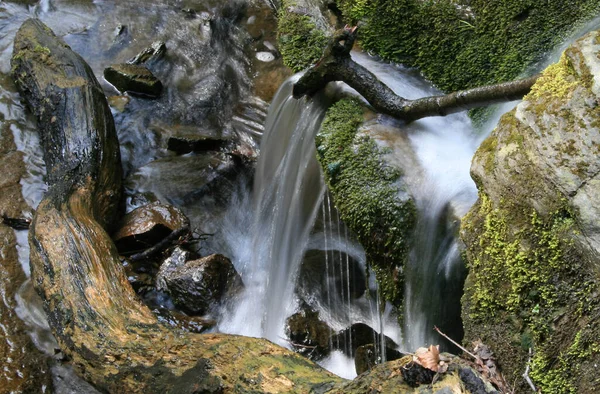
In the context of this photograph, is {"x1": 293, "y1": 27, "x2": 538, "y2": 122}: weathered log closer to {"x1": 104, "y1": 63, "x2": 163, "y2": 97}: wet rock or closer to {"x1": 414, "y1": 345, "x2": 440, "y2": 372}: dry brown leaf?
{"x1": 414, "y1": 345, "x2": 440, "y2": 372}: dry brown leaf

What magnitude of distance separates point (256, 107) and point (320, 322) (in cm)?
304

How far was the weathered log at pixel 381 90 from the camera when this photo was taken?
3.98 metres

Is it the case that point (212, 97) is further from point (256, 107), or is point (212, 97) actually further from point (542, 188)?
point (542, 188)

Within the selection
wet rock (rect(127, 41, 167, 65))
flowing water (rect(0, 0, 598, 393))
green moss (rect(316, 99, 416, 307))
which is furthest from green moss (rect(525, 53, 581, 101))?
wet rock (rect(127, 41, 167, 65))

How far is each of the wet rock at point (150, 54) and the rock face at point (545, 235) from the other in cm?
525

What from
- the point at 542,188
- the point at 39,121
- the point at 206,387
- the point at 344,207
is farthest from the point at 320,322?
the point at 39,121

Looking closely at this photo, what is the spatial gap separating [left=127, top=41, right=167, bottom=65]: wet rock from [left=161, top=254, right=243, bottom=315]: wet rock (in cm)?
332

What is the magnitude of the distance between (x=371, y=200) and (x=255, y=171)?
2428 mm

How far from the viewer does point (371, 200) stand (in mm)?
3992

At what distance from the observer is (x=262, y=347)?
348 cm

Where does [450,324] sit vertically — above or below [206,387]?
above

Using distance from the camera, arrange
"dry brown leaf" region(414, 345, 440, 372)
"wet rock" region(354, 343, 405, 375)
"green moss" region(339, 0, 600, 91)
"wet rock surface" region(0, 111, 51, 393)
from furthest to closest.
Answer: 1. "green moss" region(339, 0, 600, 91)
2. "wet rock surface" region(0, 111, 51, 393)
3. "wet rock" region(354, 343, 405, 375)
4. "dry brown leaf" region(414, 345, 440, 372)

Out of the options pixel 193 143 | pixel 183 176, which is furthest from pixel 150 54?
pixel 183 176

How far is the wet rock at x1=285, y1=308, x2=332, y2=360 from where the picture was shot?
479cm
